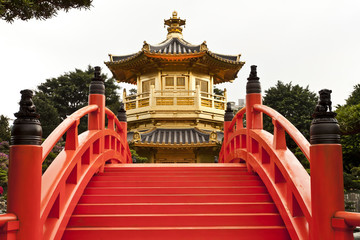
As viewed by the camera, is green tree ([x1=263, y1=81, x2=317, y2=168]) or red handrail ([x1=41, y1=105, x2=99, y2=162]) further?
green tree ([x1=263, y1=81, x2=317, y2=168])

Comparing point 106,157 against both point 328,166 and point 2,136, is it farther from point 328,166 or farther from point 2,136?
point 2,136

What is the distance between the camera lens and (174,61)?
16.4 meters

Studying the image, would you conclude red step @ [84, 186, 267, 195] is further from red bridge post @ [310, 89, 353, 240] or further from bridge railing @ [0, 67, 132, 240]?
red bridge post @ [310, 89, 353, 240]

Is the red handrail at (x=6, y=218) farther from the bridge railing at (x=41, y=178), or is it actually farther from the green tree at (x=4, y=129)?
the green tree at (x=4, y=129)

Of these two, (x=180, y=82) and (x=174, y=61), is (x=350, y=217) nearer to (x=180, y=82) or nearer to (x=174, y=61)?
(x=174, y=61)

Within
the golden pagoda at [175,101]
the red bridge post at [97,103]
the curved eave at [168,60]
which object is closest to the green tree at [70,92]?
the curved eave at [168,60]

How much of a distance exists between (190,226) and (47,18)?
20.3 ft

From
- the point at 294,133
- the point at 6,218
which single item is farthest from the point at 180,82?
the point at 6,218

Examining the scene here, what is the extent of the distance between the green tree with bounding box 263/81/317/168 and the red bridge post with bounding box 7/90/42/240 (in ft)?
45.4

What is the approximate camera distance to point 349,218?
7.48ft

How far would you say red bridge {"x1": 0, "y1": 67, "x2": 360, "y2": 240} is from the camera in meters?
2.47

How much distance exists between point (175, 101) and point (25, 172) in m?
13.9

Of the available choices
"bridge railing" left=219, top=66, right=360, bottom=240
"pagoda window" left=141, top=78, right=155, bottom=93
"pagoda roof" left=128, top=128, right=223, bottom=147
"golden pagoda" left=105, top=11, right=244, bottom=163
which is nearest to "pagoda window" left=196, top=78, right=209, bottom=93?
"golden pagoda" left=105, top=11, right=244, bottom=163

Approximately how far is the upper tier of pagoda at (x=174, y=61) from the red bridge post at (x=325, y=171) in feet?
44.6
